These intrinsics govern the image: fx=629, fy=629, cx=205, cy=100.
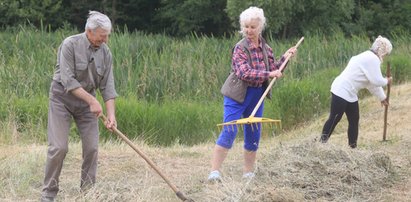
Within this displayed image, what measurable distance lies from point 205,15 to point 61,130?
24.1 metres

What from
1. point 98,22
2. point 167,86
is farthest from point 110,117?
point 167,86

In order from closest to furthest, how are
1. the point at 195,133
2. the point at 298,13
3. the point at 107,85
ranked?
the point at 107,85
the point at 195,133
the point at 298,13

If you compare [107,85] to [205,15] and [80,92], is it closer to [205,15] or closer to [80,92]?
[80,92]

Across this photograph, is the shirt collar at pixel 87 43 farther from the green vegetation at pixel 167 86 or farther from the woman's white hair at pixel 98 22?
the green vegetation at pixel 167 86

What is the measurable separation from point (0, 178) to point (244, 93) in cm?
214

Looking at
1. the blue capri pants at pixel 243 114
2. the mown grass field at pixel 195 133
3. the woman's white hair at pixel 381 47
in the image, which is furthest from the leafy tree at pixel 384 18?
the blue capri pants at pixel 243 114

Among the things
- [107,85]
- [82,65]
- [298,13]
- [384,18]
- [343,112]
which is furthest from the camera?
[384,18]

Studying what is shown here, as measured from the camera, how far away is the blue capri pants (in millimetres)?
5129

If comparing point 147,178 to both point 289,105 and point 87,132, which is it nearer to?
point 87,132

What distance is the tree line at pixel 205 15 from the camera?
24156 millimetres

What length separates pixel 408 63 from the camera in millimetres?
14359

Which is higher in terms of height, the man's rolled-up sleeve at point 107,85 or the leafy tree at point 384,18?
the man's rolled-up sleeve at point 107,85

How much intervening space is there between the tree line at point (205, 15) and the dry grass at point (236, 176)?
16479mm

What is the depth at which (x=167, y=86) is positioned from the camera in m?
10.6
